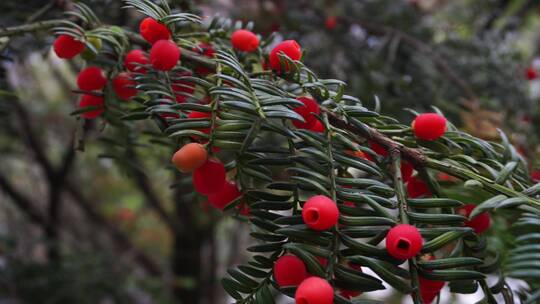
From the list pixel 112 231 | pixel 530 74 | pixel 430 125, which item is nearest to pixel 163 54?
pixel 430 125

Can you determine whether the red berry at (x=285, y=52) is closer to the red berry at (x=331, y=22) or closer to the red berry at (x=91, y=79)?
the red berry at (x=91, y=79)

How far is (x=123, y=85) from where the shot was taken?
0.50 meters

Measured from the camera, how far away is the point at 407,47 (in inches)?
46.1

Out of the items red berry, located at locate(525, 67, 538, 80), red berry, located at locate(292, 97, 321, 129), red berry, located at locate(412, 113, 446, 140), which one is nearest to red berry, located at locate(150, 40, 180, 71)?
red berry, located at locate(292, 97, 321, 129)

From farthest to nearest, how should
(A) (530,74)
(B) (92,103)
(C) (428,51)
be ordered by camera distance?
(A) (530,74) → (C) (428,51) → (B) (92,103)

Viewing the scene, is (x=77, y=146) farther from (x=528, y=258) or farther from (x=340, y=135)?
(x=528, y=258)

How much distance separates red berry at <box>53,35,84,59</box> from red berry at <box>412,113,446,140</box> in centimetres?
32

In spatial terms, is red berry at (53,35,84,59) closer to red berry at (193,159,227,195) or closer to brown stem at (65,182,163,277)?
red berry at (193,159,227,195)

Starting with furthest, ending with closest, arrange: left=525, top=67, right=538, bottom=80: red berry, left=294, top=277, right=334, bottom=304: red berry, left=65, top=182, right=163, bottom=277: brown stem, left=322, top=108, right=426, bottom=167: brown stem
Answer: left=65, top=182, right=163, bottom=277: brown stem → left=525, top=67, right=538, bottom=80: red berry → left=322, top=108, right=426, bottom=167: brown stem → left=294, top=277, right=334, bottom=304: red berry

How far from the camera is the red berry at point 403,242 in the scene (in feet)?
1.06

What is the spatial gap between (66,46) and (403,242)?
346 millimetres

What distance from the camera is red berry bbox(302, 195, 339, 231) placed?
321 mm

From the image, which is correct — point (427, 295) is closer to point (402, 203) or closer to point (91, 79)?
point (402, 203)

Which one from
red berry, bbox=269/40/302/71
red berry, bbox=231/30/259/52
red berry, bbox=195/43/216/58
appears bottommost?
red berry, bbox=269/40/302/71
